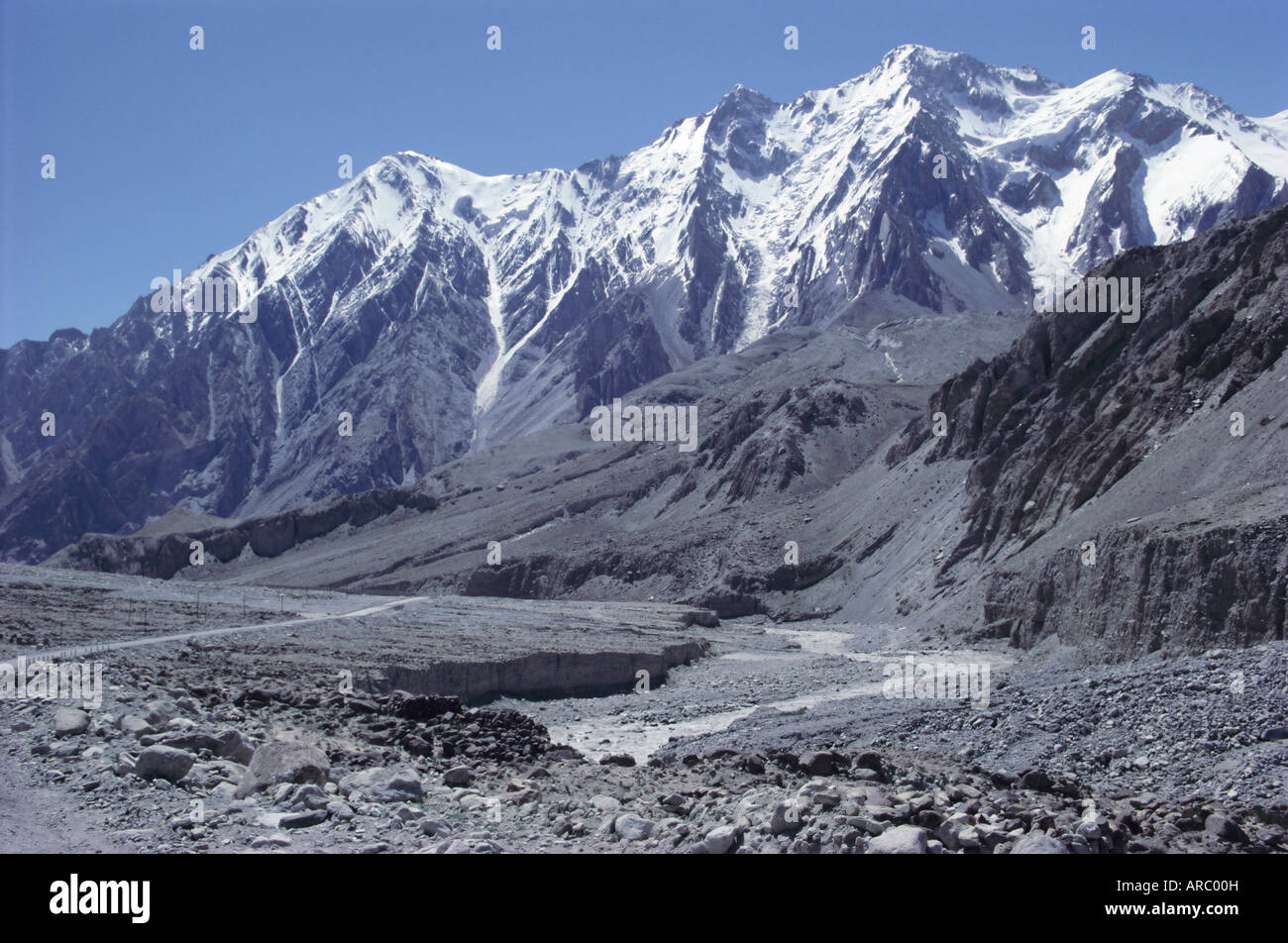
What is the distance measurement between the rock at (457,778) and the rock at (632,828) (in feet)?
12.0

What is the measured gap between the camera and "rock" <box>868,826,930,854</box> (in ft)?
38.6

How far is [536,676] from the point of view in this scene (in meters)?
37.3

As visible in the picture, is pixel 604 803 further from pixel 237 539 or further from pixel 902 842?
pixel 237 539

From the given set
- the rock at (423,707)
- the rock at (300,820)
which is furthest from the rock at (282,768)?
the rock at (423,707)

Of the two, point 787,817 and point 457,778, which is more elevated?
point 787,817

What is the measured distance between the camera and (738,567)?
7200cm

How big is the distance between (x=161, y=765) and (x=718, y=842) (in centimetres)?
764

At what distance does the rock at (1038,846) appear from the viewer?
1174 cm

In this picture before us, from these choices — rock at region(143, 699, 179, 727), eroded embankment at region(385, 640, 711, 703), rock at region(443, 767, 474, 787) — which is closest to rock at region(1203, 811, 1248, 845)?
rock at region(443, 767, 474, 787)

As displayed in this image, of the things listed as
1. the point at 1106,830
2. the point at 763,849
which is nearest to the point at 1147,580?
the point at 1106,830

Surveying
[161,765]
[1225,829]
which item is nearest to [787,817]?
[1225,829]

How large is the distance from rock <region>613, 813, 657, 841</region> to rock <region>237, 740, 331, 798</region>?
4.37 meters

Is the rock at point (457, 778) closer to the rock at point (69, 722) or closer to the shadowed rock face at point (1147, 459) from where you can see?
the rock at point (69, 722)

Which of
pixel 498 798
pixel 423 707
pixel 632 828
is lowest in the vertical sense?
pixel 498 798
